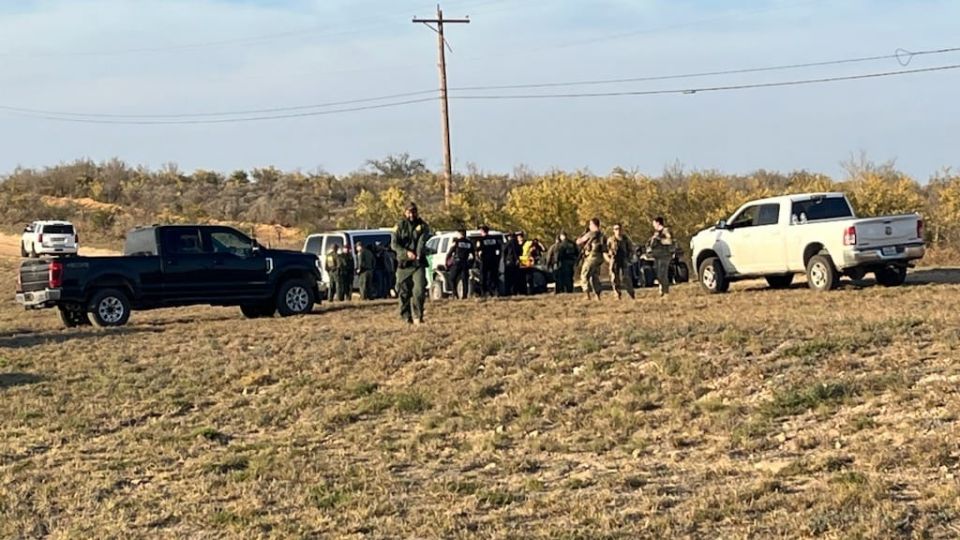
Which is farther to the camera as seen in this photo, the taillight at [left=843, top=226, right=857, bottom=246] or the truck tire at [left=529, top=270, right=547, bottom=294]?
the truck tire at [left=529, top=270, right=547, bottom=294]

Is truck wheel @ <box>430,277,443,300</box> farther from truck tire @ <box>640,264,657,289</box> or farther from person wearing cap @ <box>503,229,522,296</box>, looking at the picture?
truck tire @ <box>640,264,657,289</box>

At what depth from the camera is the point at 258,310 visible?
933 inches

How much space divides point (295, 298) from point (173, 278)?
86.7 inches

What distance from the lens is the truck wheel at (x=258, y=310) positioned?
2342cm

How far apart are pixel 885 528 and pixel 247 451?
535cm

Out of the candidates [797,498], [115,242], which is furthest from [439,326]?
[115,242]

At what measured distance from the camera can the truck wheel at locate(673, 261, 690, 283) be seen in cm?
3152

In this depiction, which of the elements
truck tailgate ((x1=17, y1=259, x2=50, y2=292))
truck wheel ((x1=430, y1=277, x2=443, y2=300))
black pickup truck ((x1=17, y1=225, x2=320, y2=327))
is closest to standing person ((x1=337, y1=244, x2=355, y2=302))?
truck wheel ((x1=430, y1=277, x2=443, y2=300))

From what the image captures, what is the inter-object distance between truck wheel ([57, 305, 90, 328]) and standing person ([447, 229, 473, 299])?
25.0ft

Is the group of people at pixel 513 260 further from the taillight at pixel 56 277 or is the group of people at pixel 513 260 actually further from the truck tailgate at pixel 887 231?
the taillight at pixel 56 277

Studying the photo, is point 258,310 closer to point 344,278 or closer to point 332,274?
point 344,278

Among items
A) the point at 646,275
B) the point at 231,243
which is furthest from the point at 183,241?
the point at 646,275

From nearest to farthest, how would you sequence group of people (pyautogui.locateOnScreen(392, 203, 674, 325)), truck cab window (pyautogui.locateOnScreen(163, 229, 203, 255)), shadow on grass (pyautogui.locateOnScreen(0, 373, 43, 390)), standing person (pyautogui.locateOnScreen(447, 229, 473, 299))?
1. shadow on grass (pyautogui.locateOnScreen(0, 373, 43, 390))
2. group of people (pyautogui.locateOnScreen(392, 203, 674, 325))
3. truck cab window (pyautogui.locateOnScreen(163, 229, 203, 255))
4. standing person (pyautogui.locateOnScreen(447, 229, 473, 299))

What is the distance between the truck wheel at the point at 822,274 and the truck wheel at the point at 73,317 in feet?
40.1
